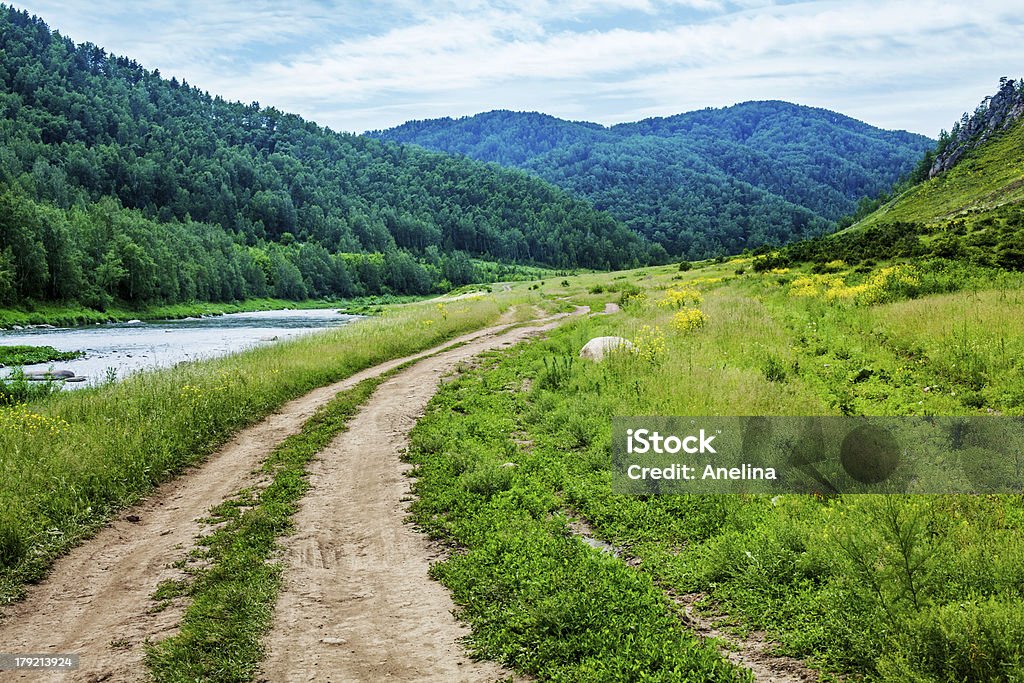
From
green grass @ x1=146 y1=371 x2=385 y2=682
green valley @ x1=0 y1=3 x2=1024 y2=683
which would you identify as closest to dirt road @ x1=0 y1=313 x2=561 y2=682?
green valley @ x1=0 y1=3 x2=1024 y2=683

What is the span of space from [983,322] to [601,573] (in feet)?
43.2

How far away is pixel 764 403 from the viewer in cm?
1166

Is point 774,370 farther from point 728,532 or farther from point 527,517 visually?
point 527,517

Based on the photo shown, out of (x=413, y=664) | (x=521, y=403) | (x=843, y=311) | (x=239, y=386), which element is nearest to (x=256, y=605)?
(x=413, y=664)

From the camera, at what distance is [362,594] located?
23.2ft

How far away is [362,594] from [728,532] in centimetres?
451

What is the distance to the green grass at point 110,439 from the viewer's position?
331 inches

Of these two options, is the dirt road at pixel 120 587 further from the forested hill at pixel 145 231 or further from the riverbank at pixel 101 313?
the forested hill at pixel 145 231

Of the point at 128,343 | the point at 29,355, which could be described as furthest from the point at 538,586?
the point at 128,343

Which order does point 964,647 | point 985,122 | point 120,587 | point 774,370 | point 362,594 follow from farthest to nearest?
point 985,122, point 774,370, point 120,587, point 362,594, point 964,647

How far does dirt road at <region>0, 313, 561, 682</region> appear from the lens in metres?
6.11

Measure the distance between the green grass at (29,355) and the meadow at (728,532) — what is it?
101 feet

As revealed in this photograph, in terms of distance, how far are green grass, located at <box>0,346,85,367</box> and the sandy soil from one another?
32474 millimetres

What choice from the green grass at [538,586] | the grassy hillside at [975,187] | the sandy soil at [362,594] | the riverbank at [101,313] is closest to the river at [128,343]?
the riverbank at [101,313]
